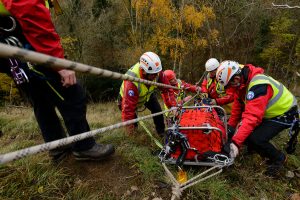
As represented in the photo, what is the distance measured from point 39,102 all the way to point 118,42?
2450 centimetres

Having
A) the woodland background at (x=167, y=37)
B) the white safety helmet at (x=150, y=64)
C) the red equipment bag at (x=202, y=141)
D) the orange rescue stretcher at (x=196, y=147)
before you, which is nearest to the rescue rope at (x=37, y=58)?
the orange rescue stretcher at (x=196, y=147)

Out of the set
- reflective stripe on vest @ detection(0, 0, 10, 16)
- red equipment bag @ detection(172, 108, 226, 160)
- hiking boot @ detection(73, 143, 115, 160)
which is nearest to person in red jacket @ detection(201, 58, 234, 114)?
red equipment bag @ detection(172, 108, 226, 160)

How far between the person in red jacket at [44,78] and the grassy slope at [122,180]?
209 millimetres

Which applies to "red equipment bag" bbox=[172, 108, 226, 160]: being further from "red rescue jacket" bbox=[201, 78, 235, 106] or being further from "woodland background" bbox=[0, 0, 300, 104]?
"woodland background" bbox=[0, 0, 300, 104]

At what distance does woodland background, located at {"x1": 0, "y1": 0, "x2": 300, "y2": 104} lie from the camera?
73.2 feet

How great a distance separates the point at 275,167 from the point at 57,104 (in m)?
3.19

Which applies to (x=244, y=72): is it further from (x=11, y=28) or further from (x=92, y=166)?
(x=11, y=28)

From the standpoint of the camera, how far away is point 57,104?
2861 mm

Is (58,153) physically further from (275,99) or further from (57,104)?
(275,99)

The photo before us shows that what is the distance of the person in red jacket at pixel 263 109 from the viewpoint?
153 inches

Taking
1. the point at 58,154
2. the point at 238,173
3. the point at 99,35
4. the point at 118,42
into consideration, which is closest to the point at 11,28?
the point at 58,154

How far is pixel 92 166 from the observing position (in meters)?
3.32

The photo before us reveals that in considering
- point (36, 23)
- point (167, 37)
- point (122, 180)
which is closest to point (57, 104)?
point (36, 23)

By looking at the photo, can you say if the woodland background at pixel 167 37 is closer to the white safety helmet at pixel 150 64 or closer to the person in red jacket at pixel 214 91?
the person in red jacket at pixel 214 91
